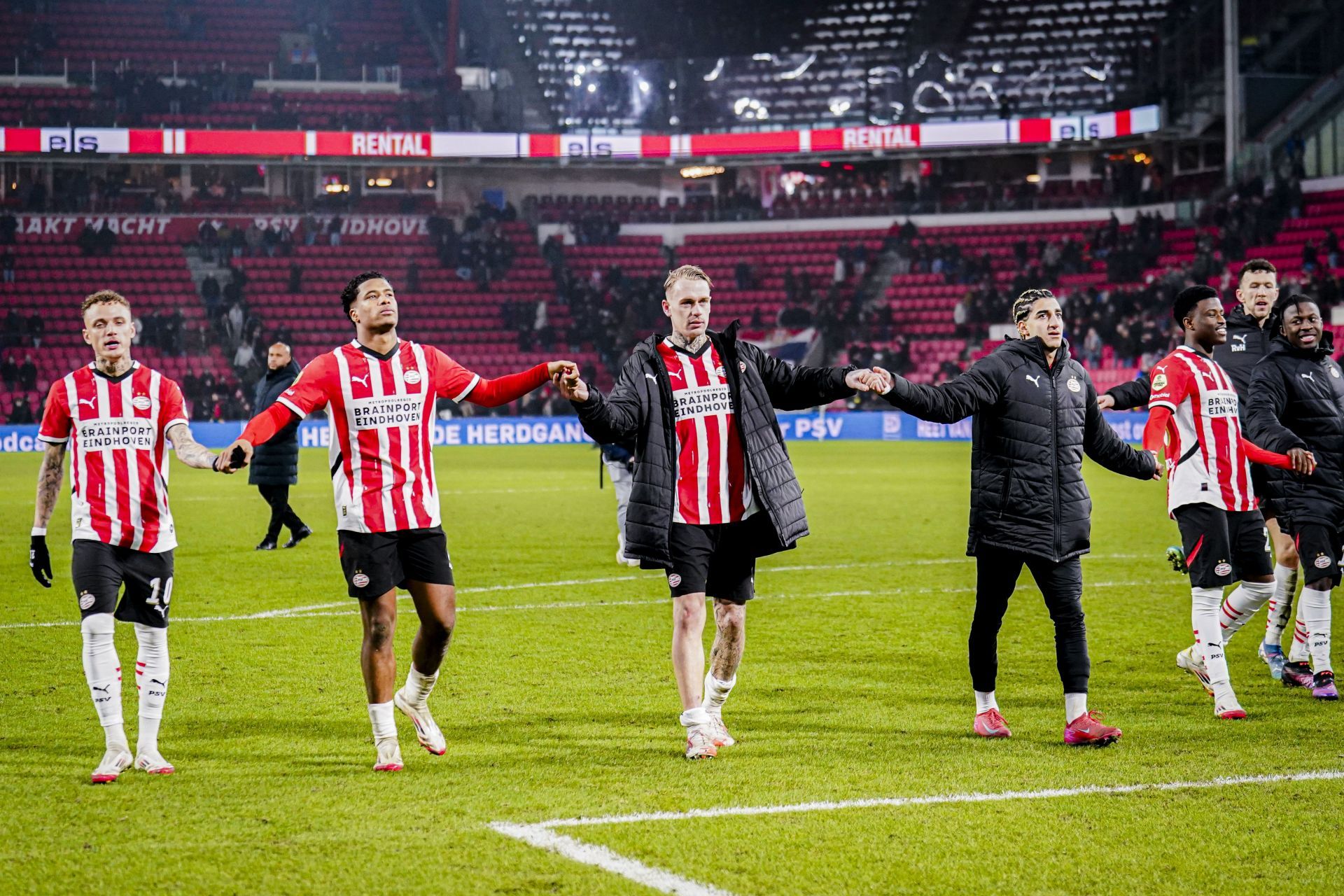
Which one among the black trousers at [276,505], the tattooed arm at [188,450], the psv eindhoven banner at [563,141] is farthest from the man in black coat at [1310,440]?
the psv eindhoven banner at [563,141]

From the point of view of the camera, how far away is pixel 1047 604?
264 inches

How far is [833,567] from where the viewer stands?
42.8ft

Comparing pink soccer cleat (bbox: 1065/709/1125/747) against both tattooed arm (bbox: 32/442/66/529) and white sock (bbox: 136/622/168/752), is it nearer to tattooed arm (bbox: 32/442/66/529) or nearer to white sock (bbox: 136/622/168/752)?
white sock (bbox: 136/622/168/752)

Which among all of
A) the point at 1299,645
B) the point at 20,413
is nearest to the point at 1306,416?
the point at 1299,645

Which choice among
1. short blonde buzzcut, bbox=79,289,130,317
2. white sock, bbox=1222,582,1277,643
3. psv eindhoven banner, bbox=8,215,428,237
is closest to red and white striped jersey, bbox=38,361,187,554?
short blonde buzzcut, bbox=79,289,130,317

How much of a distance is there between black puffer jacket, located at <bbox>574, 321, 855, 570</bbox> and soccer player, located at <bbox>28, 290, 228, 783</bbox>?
175 centimetres

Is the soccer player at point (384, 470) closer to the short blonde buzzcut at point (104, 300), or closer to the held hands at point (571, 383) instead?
the held hands at point (571, 383)

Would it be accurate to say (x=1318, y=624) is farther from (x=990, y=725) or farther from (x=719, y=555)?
(x=719, y=555)

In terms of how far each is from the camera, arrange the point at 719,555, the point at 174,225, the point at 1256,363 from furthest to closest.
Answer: the point at 174,225
the point at 1256,363
the point at 719,555

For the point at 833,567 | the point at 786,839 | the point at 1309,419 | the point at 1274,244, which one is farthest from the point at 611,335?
the point at 786,839

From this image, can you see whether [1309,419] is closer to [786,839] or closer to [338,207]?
[786,839]

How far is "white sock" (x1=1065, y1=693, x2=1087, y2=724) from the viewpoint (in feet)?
21.3

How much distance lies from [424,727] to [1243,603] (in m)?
4.30

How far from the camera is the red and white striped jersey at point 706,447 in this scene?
6.56 m
